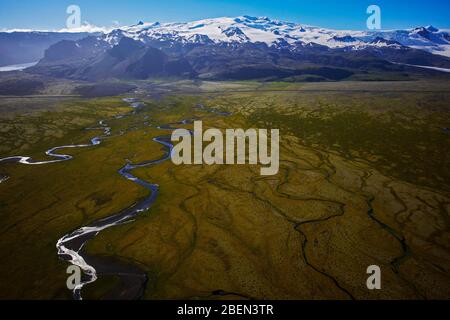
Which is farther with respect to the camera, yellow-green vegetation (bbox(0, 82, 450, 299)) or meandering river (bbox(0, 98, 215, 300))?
yellow-green vegetation (bbox(0, 82, 450, 299))

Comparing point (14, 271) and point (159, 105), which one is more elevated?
point (159, 105)

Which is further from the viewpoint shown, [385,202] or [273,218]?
[385,202]

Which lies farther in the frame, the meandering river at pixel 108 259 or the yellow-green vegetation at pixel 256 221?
the yellow-green vegetation at pixel 256 221

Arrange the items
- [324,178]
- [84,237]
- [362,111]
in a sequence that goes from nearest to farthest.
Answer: [84,237], [324,178], [362,111]

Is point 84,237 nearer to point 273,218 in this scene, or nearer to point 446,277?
point 273,218

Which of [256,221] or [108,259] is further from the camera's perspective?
[256,221]

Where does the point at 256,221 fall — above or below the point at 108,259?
above
